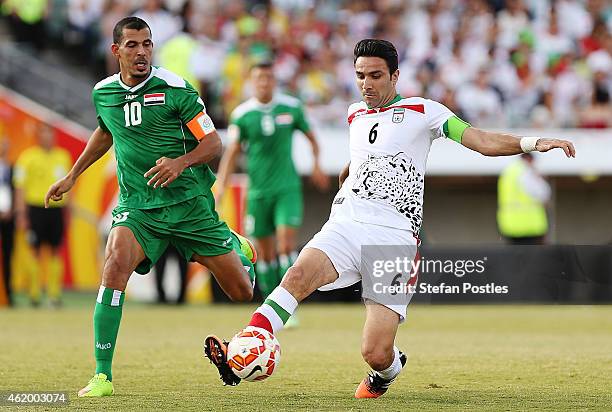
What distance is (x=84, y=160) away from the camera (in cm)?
873

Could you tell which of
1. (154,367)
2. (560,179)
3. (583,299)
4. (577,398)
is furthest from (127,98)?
(560,179)

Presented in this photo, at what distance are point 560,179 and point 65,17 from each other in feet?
29.9

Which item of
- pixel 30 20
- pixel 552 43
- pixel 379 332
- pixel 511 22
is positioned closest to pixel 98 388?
pixel 379 332

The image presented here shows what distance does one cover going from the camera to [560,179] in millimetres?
21625

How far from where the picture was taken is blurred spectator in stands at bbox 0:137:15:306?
18203 mm

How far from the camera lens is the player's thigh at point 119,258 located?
814cm

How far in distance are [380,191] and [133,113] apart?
1798mm

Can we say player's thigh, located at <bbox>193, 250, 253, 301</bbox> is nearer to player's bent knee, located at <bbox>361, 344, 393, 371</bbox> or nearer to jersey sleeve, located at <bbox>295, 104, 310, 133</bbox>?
player's bent knee, located at <bbox>361, 344, 393, 371</bbox>

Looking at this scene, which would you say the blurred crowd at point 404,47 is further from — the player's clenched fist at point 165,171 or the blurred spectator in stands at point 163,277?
the player's clenched fist at point 165,171

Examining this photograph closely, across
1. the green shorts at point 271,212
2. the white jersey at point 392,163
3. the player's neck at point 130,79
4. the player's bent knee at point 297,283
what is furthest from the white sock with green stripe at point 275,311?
the green shorts at point 271,212

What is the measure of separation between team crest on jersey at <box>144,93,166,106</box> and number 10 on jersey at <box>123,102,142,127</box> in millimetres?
61

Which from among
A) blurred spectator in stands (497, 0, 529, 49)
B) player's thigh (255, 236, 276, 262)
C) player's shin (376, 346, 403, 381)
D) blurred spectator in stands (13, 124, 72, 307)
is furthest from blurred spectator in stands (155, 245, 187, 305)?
player's shin (376, 346, 403, 381)

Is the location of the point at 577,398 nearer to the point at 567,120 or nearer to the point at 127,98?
the point at 127,98

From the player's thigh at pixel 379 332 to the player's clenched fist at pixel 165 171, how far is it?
147 cm
